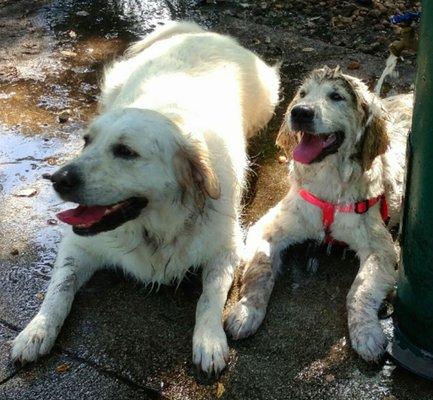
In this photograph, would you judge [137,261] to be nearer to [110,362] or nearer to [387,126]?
[110,362]

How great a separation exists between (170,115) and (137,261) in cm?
90

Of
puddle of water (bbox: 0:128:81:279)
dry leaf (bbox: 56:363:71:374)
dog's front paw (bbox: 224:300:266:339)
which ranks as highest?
dog's front paw (bbox: 224:300:266:339)

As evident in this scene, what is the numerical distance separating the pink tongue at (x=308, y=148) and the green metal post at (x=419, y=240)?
794mm

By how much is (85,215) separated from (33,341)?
2.42ft

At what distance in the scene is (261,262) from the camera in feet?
12.5

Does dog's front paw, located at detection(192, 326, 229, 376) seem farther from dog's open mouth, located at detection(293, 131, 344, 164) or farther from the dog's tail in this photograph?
A: the dog's tail

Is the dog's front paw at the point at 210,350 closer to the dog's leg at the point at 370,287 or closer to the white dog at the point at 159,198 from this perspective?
the white dog at the point at 159,198

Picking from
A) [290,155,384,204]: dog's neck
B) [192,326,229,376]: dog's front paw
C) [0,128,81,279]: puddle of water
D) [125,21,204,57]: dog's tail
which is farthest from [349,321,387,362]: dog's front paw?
[125,21,204,57]: dog's tail

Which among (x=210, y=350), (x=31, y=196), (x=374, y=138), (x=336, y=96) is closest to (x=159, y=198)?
(x=210, y=350)

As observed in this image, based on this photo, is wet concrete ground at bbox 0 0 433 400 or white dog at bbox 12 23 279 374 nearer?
wet concrete ground at bbox 0 0 433 400

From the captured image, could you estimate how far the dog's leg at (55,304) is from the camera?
3.33 meters

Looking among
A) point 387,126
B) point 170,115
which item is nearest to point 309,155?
point 387,126

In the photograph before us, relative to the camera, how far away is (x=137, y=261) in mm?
3719

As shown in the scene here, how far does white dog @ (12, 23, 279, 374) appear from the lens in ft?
10.8
